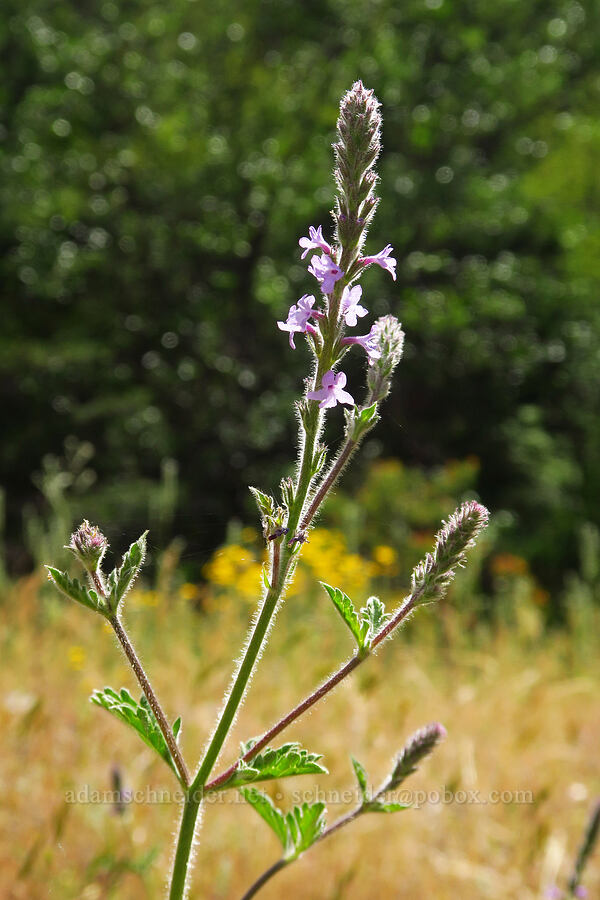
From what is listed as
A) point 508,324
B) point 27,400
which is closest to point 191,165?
point 27,400

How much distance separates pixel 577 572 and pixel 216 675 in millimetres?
9125

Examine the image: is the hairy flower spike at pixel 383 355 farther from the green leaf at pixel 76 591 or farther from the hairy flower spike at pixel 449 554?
the green leaf at pixel 76 591

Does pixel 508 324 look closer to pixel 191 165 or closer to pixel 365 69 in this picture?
pixel 365 69

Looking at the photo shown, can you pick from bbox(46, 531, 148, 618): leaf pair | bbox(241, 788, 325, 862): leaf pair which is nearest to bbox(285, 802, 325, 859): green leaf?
bbox(241, 788, 325, 862): leaf pair

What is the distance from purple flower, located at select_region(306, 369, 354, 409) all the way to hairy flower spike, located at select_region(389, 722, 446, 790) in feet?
1.60

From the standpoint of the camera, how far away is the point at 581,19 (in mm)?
14547

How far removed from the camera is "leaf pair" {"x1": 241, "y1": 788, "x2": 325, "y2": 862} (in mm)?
1123

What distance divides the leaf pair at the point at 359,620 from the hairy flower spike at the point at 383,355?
0.23 m

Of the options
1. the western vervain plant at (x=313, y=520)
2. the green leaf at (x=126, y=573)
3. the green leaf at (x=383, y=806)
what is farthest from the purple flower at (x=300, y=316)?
the green leaf at (x=383, y=806)

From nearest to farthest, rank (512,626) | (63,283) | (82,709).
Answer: (82,709)
(512,626)
(63,283)

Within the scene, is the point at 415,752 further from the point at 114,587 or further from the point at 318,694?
the point at 114,587

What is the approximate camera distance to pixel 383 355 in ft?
3.30

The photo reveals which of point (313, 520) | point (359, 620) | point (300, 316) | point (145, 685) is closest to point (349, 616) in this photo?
point (359, 620)

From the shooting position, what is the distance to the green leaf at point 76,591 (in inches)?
38.6
